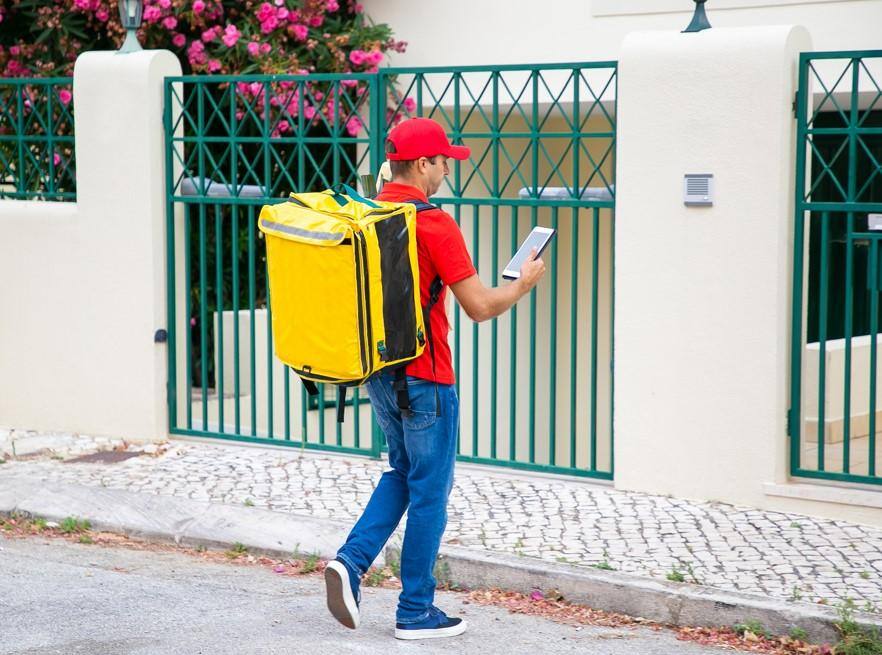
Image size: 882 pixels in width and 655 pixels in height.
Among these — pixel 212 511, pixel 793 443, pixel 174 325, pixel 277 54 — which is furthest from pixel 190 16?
pixel 793 443

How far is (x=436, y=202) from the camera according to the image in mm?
7891

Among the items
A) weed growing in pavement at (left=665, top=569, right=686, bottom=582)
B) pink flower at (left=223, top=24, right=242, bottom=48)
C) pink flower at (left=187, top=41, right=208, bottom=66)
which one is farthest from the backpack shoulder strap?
pink flower at (left=187, top=41, right=208, bottom=66)

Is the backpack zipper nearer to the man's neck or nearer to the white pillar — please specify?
the man's neck

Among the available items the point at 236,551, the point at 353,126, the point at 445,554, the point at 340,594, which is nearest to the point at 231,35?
the point at 353,126

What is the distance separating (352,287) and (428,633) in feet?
4.49

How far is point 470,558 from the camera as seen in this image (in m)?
6.13

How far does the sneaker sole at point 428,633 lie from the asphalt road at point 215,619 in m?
0.03

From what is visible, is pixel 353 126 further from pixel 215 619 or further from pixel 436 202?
pixel 215 619

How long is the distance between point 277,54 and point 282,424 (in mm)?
2777

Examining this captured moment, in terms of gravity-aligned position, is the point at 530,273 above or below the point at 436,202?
below

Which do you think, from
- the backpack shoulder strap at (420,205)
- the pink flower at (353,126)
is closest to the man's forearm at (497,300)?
the backpack shoulder strap at (420,205)

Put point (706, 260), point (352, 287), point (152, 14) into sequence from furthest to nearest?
point (152, 14)
point (706, 260)
point (352, 287)

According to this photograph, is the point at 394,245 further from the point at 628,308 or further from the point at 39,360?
the point at 39,360

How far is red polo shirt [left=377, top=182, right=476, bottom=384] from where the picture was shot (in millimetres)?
4945
